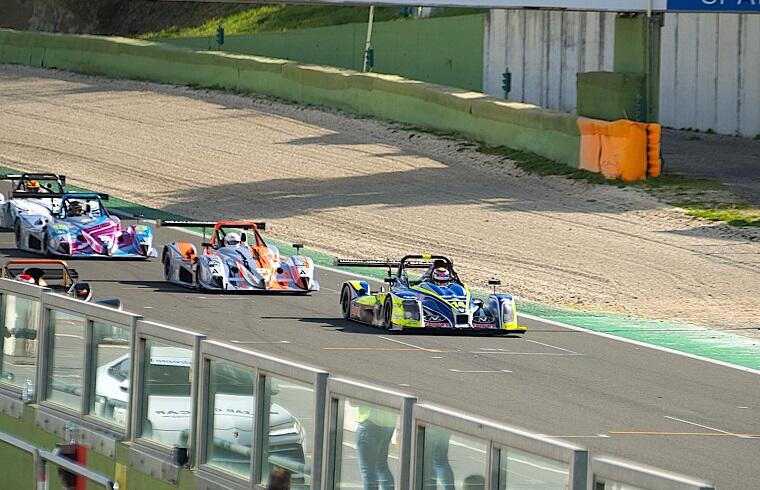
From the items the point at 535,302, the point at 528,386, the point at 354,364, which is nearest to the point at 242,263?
the point at 535,302

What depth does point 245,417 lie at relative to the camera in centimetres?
887

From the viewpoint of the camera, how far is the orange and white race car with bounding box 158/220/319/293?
23.7 m

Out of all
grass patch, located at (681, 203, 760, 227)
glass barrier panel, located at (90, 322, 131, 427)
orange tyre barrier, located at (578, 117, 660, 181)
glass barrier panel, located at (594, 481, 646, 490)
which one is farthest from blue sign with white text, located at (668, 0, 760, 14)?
glass barrier panel, located at (594, 481, 646, 490)

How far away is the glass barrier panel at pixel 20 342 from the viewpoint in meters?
11.2

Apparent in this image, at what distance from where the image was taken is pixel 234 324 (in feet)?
68.7

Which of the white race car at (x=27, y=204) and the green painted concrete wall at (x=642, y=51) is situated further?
the green painted concrete wall at (x=642, y=51)

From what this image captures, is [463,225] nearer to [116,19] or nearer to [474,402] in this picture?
[474,402]

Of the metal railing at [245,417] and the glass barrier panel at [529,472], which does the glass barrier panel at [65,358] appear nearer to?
the metal railing at [245,417]

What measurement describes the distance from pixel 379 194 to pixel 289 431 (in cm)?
2706

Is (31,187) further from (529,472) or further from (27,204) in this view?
(529,472)

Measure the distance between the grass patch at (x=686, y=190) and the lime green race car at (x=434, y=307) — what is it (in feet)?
35.8

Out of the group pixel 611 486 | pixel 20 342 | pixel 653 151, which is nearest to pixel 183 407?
pixel 20 342

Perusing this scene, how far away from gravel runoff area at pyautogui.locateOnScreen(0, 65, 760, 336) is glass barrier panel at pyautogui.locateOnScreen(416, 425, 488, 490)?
603 inches

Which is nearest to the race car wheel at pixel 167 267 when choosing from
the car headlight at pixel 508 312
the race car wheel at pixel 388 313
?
the race car wheel at pixel 388 313
